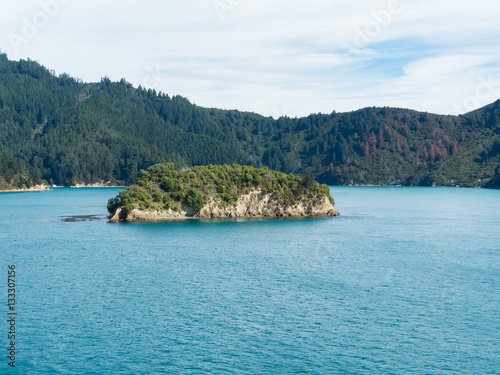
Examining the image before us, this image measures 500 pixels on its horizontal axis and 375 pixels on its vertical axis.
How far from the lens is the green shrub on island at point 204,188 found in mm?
101125

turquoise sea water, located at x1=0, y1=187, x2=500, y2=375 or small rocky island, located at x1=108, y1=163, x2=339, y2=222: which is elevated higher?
small rocky island, located at x1=108, y1=163, x2=339, y2=222

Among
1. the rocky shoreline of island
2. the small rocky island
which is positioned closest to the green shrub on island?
the small rocky island

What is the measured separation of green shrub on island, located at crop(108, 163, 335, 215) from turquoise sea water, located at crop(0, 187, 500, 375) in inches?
846

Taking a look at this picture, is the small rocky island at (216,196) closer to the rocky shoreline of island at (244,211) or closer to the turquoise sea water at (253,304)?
the rocky shoreline of island at (244,211)

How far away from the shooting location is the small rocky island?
101 m

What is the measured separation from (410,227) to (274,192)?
29.2m

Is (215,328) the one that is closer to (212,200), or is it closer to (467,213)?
(212,200)

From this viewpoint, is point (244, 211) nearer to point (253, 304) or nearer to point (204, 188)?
point (204, 188)

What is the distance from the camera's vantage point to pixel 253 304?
140ft

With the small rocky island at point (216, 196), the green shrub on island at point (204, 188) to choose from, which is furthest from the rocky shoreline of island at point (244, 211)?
the green shrub on island at point (204, 188)

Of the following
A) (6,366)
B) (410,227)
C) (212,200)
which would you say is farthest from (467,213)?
(6,366)

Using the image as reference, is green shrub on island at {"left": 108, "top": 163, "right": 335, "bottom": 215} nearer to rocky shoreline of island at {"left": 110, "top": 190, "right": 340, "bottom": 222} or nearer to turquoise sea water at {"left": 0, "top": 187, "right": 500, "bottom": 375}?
rocky shoreline of island at {"left": 110, "top": 190, "right": 340, "bottom": 222}

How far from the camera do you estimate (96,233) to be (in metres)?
83.1

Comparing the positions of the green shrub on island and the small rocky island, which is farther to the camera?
the green shrub on island
